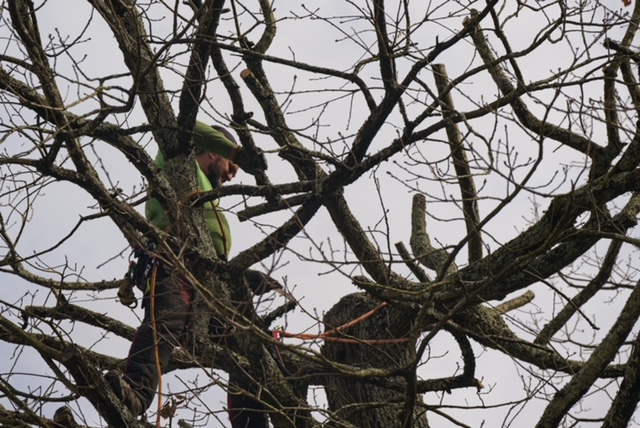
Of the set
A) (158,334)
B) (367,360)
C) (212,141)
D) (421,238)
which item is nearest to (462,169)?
(421,238)

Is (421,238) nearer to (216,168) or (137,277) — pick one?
(216,168)

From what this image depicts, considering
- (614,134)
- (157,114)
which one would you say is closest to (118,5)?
(157,114)

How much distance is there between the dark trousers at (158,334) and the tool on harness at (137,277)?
9 cm

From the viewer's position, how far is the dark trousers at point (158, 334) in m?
4.90

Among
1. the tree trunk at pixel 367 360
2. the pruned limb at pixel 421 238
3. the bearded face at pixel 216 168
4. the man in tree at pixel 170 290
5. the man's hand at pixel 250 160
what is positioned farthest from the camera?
the bearded face at pixel 216 168


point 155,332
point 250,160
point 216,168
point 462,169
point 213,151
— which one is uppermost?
point 216,168

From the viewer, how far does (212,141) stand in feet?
18.9

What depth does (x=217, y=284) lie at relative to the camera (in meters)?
5.20

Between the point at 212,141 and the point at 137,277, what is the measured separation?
3.19 feet

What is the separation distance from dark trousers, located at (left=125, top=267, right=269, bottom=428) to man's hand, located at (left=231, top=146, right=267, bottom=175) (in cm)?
84

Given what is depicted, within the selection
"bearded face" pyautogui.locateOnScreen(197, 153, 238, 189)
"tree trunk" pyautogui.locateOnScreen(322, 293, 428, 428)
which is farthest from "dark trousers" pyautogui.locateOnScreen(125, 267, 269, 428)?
"bearded face" pyautogui.locateOnScreen(197, 153, 238, 189)

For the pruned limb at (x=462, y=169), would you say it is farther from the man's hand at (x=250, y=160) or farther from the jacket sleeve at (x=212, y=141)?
the jacket sleeve at (x=212, y=141)

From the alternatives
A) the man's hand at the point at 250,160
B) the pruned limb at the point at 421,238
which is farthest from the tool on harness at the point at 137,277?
the pruned limb at the point at 421,238

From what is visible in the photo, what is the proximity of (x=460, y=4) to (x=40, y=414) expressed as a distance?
3.04 m
